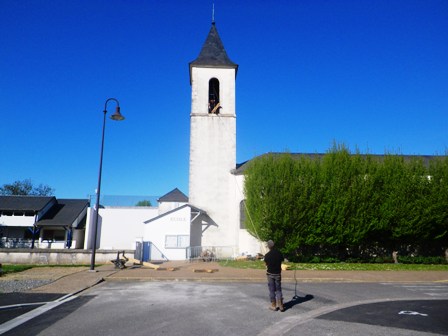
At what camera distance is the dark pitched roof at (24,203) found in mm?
39344

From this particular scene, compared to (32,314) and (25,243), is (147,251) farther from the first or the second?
(25,243)

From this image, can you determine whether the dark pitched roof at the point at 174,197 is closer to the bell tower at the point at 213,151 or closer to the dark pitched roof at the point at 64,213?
the bell tower at the point at 213,151

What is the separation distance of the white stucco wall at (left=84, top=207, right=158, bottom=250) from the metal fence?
10894 mm

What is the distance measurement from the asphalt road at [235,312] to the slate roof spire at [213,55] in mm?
23004

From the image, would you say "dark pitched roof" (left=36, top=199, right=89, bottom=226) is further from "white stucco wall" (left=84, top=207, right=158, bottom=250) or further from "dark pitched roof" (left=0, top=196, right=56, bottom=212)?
"white stucco wall" (left=84, top=207, right=158, bottom=250)

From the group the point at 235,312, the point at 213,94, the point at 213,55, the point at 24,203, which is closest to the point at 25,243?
the point at 24,203

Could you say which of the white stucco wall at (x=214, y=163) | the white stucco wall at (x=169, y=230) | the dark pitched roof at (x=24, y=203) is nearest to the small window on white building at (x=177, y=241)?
the white stucco wall at (x=169, y=230)

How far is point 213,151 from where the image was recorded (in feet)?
93.1

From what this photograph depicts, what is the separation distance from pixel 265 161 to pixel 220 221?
7.75m

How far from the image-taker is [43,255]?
20.2 meters

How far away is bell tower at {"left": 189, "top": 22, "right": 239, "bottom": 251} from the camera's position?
27.1 metres

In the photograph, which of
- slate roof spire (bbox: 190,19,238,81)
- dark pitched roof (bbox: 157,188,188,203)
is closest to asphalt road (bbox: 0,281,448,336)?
slate roof spire (bbox: 190,19,238,81)

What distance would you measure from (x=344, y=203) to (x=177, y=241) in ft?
40.1

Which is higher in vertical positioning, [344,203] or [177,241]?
[344,203]
